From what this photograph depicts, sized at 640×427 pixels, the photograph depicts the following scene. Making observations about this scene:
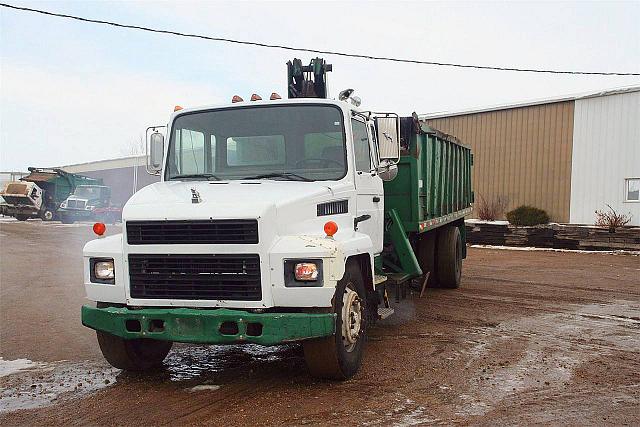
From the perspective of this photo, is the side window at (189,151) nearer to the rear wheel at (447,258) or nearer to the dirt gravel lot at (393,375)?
the dirt gravel lot at (393,375)

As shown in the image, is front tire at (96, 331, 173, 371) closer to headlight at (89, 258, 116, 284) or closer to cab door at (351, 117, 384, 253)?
headlight at (89, 258, 116, 284)

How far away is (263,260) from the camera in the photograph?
16.5 ft

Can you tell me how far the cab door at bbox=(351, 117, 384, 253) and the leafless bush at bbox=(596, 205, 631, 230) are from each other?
45.7ft

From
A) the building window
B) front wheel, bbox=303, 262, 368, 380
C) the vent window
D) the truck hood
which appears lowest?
front wheel, bbox=303, 262, 368, 380

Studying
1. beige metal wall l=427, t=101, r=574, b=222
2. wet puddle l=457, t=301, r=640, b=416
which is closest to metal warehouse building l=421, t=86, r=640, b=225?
beige metal wall l=427, t=101, r=574, b=222

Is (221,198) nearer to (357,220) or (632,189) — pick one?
(357,220)

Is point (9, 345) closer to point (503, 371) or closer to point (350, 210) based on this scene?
point (350, 210)

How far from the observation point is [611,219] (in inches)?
771

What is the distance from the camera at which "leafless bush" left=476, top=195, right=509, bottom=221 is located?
78.4 feet

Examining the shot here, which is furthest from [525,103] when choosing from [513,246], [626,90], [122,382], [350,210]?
[122,382]

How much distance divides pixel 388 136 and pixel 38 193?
35.9 meters

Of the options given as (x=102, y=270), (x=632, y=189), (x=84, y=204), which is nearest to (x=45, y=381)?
(x=102, y=270)

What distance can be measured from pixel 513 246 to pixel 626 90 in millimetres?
6172

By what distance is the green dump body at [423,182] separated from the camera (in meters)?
8.48
